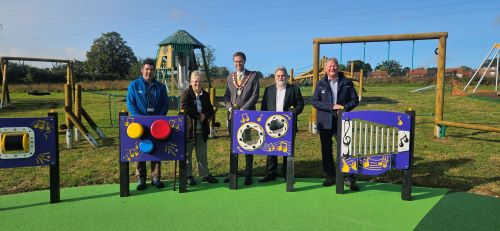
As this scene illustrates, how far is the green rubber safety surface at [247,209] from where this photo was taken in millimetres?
3785

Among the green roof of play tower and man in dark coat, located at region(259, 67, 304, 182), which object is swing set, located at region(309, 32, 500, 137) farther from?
the green roof of play tower

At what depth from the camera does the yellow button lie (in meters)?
4.47

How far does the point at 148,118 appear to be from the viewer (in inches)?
182

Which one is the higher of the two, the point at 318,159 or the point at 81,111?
the point at 81,111

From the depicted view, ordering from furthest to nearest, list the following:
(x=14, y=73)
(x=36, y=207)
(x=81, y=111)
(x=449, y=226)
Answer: (x=14, y=73), (x=81, y=111), (x=36, y=207), (x=449, y=226)

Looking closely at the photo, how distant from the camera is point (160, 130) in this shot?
4.58 metres

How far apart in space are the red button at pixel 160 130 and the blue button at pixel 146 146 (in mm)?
115

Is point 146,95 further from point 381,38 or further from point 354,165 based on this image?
point 381,38

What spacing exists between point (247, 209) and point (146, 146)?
1456 mm

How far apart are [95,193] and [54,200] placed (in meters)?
0.50

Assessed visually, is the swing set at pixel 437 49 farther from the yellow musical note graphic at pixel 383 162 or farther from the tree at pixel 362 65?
the yellow musical note graphic at pixel 383 162

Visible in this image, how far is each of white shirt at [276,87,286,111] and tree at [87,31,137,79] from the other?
71.2 meters

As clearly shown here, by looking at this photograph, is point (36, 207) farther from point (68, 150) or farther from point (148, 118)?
point (68, 150)

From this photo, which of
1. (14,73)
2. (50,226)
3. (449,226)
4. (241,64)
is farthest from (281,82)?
(14,73)
